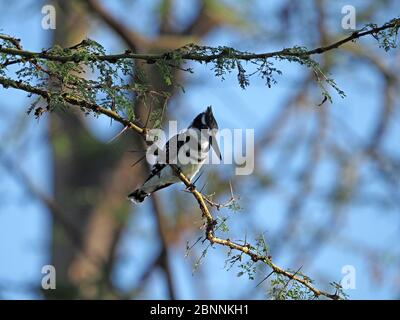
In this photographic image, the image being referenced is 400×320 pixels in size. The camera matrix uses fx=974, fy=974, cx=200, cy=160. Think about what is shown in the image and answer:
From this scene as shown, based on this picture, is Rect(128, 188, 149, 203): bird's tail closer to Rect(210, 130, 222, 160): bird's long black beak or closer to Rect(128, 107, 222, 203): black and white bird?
Rect(128, 107, 222, 203): black and white bird

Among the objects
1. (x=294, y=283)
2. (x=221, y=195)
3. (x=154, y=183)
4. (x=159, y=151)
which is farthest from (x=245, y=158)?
(x=294, y=283)

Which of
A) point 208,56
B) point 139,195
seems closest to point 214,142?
point 139,195

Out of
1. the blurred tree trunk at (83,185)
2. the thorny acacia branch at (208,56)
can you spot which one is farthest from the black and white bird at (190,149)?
the blurred tree trunk at (83,185)

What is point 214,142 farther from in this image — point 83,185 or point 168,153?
point 83,185

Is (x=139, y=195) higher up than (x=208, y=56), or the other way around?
(x=139, y=195)

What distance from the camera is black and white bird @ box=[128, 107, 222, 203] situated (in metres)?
5.08

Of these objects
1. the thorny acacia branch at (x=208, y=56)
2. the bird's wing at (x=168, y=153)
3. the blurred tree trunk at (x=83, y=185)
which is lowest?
the thorny acacia branch at (x=208, y=56)

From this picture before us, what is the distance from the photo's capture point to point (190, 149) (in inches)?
203

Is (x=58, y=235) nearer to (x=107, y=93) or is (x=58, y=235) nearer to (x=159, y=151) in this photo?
(x=159, y=151)

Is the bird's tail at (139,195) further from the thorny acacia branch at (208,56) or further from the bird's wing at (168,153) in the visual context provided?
the thorny acacia branch at (208,56)

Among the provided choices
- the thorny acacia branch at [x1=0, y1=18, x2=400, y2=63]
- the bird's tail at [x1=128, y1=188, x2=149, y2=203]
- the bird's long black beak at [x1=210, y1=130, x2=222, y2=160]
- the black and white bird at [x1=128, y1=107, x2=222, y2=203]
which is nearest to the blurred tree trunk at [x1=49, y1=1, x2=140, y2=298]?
the bird's tail at [x1=128, y1=188, x2=149, y2=203]

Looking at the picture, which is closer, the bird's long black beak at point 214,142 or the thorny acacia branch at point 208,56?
the thorny acacia branch at point 208,56

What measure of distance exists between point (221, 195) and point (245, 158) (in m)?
0.76

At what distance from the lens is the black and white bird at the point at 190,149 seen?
16.7ft
